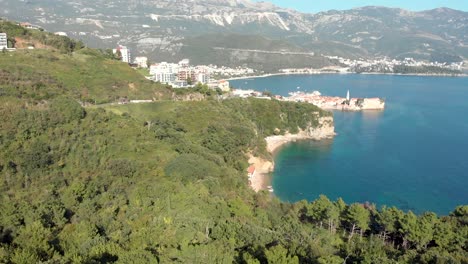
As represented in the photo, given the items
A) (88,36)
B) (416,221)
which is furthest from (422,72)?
(416,221)

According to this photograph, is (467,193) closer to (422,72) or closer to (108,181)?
(108,181)

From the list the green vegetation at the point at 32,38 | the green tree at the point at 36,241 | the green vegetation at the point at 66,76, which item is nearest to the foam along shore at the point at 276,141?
the green vegetation at the point at 66,76

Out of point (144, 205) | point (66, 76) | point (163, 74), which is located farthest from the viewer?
point (163, 74)

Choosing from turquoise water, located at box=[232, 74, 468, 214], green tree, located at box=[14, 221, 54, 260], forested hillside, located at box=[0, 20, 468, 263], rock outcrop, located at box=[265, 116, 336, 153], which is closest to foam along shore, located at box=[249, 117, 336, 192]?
rock outcrop, located at box=[265, 116, 336, 153]

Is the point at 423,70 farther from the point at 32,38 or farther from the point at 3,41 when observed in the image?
the point at 3,41

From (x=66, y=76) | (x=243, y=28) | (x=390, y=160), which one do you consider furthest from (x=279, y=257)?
(x=243, y=28)

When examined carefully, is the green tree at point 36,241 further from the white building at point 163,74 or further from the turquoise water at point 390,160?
the white building at point 163,74

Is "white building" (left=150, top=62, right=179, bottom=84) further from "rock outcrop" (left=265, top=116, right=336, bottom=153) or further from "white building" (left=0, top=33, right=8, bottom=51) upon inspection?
"white building" (left=0, top=33, right=8, bottom=51)
